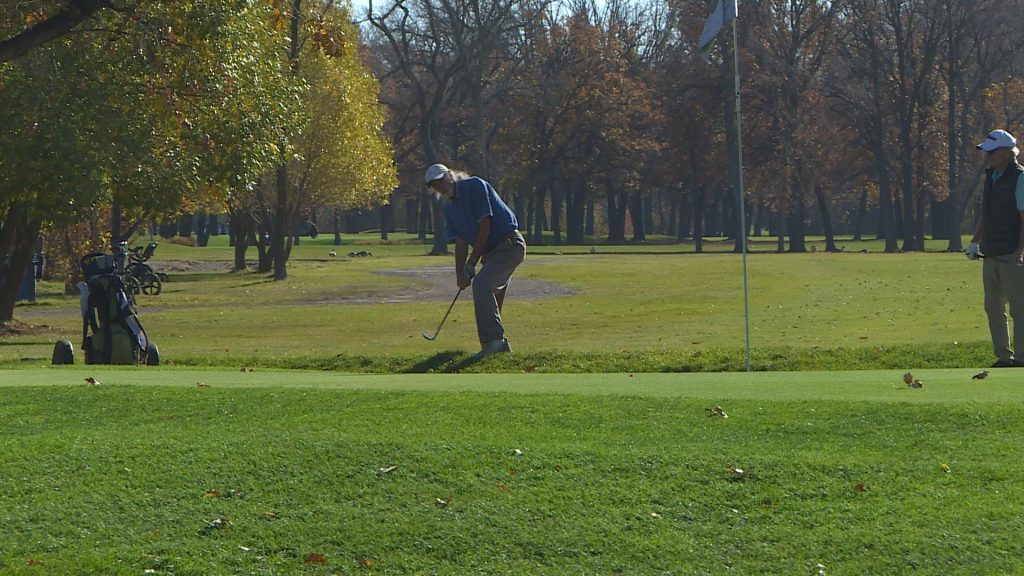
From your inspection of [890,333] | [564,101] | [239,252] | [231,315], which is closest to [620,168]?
[564,101]

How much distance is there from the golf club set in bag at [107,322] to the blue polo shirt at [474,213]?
17.7 feet

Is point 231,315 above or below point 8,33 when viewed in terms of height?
below

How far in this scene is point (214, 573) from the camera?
22.1 ft

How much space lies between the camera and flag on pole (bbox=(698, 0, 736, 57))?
17364 mm

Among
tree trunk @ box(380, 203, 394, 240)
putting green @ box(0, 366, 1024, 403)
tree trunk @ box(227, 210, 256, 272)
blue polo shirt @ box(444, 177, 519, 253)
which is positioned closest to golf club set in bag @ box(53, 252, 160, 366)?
putting green @ box(0, 366, 1024, 403)

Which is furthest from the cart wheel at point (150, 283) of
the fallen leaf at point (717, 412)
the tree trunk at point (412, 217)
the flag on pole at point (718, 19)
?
the tree trunk at point (412, 217)

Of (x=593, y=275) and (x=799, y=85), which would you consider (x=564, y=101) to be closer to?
(x=799, y=85)

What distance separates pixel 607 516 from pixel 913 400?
3.07 m

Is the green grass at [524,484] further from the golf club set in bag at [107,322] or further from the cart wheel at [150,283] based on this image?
the cart wheel at [150,283]

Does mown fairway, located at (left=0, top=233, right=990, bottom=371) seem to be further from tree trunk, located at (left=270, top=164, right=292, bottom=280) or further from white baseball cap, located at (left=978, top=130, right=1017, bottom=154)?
white baseball cap, located at (left=978, top=130, right=1017, bottom=154)

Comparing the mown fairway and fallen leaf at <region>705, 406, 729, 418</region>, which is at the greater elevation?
fallen leaf at <region>705, 406, 729, 418</region>

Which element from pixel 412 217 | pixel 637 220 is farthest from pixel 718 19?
pixel 412 217

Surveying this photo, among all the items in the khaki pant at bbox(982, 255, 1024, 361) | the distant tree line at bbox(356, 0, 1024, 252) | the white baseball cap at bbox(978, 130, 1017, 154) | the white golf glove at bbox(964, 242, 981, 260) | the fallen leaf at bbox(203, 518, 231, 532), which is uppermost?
the distant tree line at bbox(356, 0, 1024, 252)

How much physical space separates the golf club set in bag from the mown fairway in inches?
71.0
